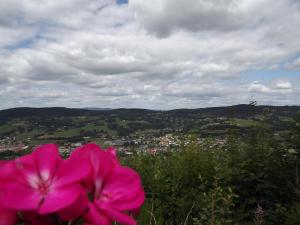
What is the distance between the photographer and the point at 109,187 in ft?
3.24

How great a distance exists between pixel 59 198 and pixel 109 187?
18 centimetres

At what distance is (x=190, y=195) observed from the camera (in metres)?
7.05

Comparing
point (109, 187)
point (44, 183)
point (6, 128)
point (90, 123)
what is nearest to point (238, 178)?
point (109, 187)

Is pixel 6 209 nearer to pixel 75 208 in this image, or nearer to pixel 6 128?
pixel 75 208

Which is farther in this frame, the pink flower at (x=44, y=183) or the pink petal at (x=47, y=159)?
the pink petal at (x=47, y=159)

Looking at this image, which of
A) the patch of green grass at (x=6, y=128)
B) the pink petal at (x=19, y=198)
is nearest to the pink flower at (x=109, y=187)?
the pink petal at (x=19, y=198)

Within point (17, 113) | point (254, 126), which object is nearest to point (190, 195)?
point (254, 126)

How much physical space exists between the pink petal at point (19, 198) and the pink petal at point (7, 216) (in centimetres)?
4

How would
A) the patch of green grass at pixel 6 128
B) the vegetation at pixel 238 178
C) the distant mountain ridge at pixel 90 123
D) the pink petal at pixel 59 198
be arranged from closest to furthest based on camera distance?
the pink petal at pixel 59 198, the vegetation at pixel 238 178, the distant mountain ridge at pixel 90 123, the patch of green grass at pixel 6 128

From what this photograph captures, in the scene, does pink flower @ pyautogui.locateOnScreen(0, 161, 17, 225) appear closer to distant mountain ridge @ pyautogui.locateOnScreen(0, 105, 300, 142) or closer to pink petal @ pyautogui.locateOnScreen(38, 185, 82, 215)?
pink petal @ pyautogui.locateOnScreen(38, 185, 82, 215)

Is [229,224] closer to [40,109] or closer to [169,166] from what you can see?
[169,166]

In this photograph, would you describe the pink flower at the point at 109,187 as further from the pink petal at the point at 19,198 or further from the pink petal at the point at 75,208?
the pink petal at the point at 19,198

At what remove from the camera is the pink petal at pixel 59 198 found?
0.81 metres

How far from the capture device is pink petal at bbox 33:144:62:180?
968 millimetres
